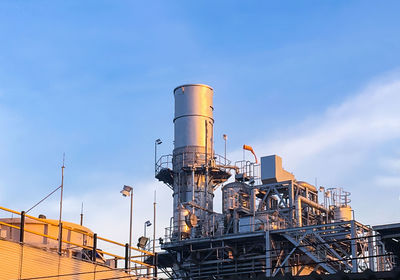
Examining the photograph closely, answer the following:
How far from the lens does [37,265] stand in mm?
35281

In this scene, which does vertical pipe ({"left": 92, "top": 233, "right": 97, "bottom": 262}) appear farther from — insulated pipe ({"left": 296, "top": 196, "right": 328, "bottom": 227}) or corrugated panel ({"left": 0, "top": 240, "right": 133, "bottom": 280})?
insulated pipe ({"left": 296, "top": 196, "right": 328, "bottom": 227})

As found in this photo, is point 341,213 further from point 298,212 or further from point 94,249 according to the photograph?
point 94,249

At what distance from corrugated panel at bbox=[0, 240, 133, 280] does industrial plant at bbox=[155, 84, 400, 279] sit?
16.6 meters

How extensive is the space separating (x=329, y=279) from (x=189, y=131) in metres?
41.6

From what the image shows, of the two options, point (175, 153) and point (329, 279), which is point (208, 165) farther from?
point (329, 279)

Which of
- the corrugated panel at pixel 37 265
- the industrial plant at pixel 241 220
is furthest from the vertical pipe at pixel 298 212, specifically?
the corrugated panel at pixel 37 265

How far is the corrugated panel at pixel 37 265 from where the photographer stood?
33.4m

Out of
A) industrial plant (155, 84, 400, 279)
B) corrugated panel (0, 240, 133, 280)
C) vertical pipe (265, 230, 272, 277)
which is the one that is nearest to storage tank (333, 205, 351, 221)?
industrial plant (155, 84, 400, 279)

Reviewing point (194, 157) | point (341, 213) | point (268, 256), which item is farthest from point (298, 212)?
point (194, 157)

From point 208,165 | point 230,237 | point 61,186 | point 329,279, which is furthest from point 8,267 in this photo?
point 208,165

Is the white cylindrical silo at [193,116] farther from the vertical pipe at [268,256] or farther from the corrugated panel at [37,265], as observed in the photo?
the corrugated panel at [37,265]

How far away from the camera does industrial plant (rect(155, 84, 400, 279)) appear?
181 feet

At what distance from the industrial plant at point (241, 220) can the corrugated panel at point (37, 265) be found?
16.6 meters

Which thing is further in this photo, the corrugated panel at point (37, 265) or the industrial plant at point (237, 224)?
the industrial plant at point (237, 224)
